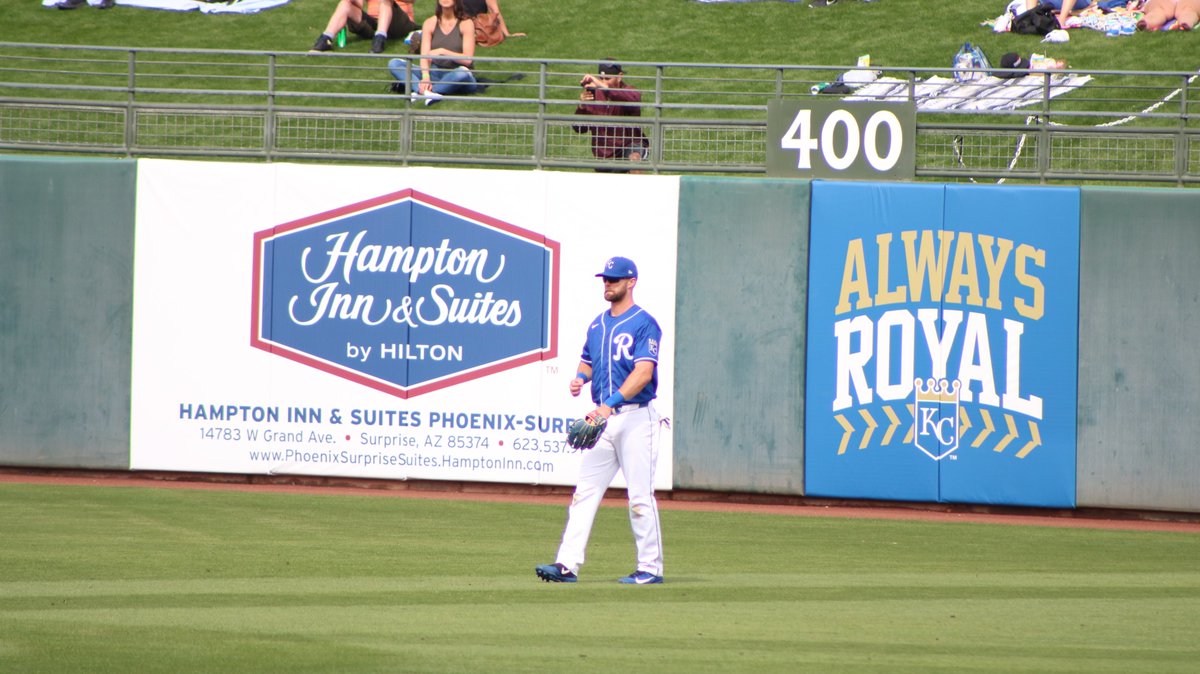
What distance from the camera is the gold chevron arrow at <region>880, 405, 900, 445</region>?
14211 mm

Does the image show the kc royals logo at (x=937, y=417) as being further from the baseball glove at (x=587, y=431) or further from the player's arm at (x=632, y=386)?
the baseball glove at (x=587, y=431)

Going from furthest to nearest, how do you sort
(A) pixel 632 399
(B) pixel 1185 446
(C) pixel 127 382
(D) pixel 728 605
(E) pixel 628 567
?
(C) pixel 127 382
(B) pixel 1185 446
(E) pixel 628 567
(A) pixel 632 399
(D) pixel 728 605

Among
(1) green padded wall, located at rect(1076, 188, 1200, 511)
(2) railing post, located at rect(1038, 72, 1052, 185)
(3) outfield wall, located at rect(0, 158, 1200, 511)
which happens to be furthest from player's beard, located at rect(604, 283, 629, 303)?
(2) railing post, located at rect(1038, 72, 1052, 185)

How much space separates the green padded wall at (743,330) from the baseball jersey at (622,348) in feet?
19.6

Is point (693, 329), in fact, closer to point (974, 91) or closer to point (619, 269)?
point (619, 269)

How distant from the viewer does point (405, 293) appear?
582 inches

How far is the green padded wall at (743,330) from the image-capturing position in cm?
1442

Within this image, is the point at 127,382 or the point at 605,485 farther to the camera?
the point at 127,382

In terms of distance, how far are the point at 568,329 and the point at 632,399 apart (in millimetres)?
6199

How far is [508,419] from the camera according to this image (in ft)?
48.1

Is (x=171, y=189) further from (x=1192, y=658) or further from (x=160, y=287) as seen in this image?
(x=1192, y=658)

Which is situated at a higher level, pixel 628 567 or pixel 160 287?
pixel 160 287

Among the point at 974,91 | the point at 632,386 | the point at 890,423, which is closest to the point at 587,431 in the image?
the point at 632,386

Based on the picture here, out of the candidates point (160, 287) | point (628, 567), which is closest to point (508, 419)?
point (160, 287)
